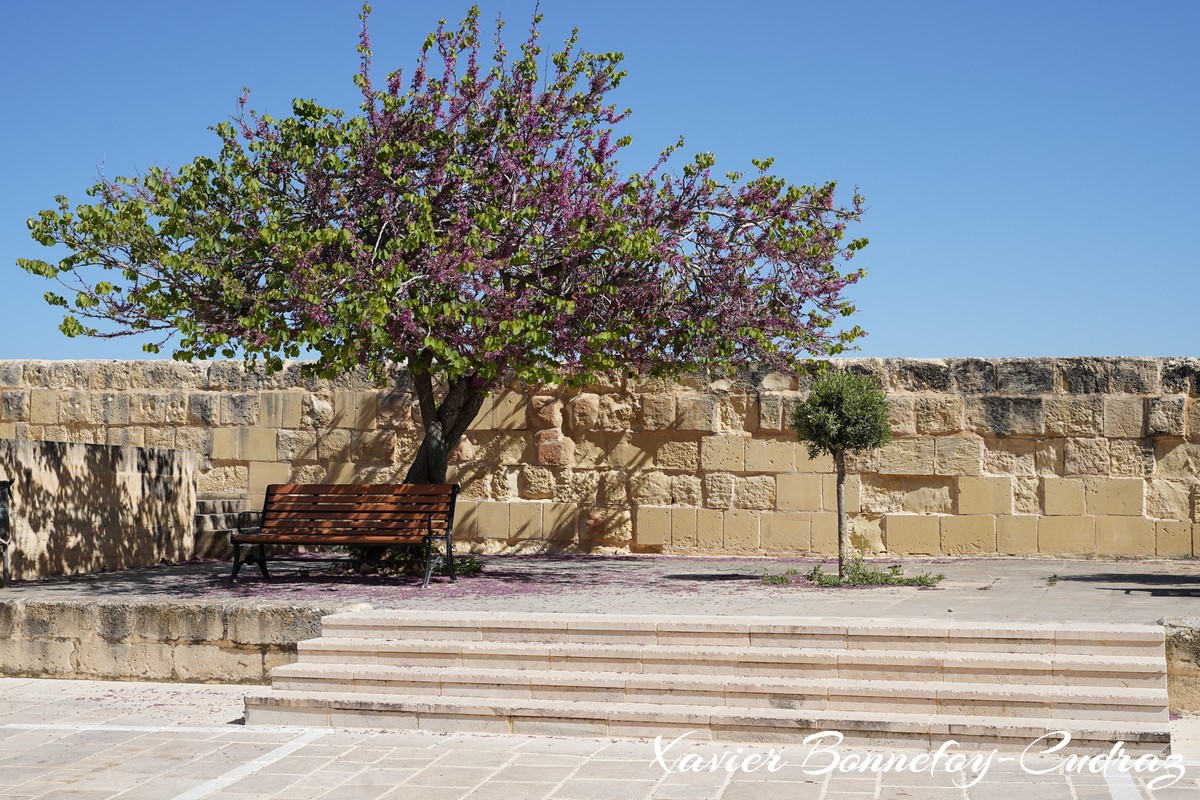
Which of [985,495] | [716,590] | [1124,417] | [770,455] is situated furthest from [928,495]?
[716,590]

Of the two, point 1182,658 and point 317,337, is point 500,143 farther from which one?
point 1182,658

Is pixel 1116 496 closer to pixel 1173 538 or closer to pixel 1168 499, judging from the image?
pixel 1168 499

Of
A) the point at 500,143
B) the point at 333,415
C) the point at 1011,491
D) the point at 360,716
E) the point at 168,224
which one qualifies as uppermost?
the point at 500,143

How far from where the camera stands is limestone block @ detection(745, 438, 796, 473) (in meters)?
13.1

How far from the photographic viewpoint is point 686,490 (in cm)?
1333

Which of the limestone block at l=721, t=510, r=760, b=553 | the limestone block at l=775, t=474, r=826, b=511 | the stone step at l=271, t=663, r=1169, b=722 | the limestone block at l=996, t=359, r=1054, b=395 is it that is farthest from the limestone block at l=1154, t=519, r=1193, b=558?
the stone step at l=271, t=663, r=1169, b=722

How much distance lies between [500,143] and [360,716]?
5.11 m

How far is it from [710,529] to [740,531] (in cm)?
31

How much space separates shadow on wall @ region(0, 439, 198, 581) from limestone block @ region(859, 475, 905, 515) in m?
6.93

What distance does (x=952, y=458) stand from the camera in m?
12.8

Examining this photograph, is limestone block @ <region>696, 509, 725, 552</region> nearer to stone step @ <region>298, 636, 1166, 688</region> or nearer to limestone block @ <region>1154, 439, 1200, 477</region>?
limestone block @ <region>1154, 439, 1200, 477</region>

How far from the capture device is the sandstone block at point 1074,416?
41.2 feet

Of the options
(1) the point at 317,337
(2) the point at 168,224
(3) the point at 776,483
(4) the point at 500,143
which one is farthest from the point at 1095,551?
(2) the point at 168,224

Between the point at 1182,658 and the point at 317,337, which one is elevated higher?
the point at 317,337
